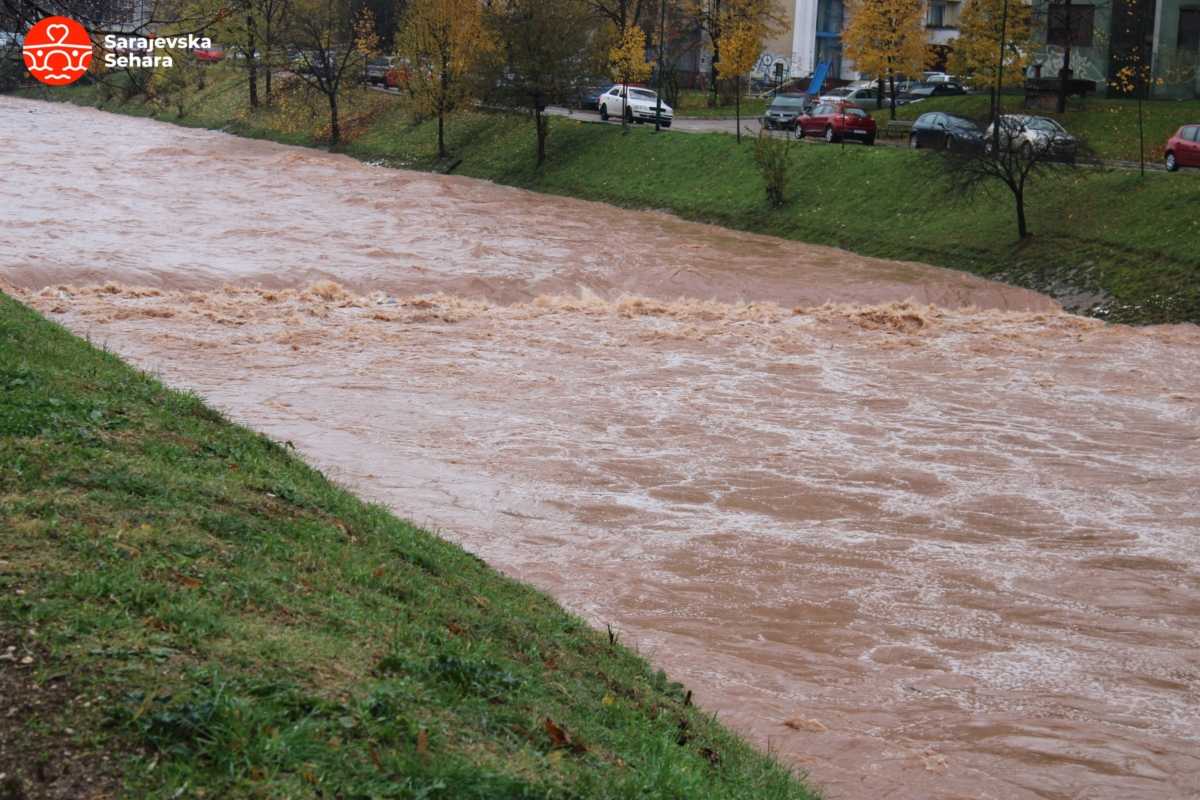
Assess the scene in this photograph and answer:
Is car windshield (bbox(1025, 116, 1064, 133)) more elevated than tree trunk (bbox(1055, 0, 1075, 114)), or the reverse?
tree trunk (bbox(1055, 0, 1075, 114))

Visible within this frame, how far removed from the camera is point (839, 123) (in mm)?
45875

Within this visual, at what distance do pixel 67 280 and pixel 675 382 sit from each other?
1234 cm

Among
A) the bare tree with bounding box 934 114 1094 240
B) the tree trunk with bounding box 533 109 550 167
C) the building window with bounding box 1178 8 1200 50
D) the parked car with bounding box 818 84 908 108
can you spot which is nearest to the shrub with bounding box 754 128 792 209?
the bare tree with bounding box 934 114 1094 240

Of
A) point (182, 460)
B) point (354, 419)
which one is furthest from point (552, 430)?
point (182, 460)

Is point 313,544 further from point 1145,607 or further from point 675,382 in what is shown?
point 675,382

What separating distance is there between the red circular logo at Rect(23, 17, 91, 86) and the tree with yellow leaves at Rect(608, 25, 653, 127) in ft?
135

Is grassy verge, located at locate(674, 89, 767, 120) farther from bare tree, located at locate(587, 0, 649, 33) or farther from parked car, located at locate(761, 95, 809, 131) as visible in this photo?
bare tree, located at locate(587, 0, 649, 33)

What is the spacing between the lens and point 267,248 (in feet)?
105

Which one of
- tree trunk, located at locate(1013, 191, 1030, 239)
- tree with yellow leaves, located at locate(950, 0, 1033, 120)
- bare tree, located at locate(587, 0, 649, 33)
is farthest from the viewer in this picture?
bare tree, located at locate(587, 0, 649, 33)

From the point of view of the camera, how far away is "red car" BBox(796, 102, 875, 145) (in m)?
45.8

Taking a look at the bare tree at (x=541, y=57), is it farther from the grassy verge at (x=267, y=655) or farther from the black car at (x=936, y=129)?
the grassy verge at (x=267, y=655)

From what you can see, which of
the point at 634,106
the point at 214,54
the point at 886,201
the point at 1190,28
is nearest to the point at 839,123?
the point at 886,201

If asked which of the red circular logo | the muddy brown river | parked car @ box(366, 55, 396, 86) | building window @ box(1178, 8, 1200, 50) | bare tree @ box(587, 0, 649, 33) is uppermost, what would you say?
bare tree @ box(587, 0, 649, 33)

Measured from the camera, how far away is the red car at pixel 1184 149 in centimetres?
3556
